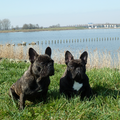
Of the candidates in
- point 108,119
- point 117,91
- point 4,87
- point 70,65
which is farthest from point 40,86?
point 117,91

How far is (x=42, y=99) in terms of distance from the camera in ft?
13.6

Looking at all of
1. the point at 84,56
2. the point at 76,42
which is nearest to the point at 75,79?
the point at 84,56

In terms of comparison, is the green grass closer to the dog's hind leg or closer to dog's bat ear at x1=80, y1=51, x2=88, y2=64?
the dog's hind leg

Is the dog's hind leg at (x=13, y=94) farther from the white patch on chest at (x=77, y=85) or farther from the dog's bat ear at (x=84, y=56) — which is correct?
the dog's bat ear at (x=84, y=56)

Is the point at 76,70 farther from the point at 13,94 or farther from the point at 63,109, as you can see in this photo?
the point at 13,94

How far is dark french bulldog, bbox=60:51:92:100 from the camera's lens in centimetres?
385

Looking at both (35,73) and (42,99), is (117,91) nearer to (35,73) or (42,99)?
(42,99)

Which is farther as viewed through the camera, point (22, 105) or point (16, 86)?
point (16, 86)

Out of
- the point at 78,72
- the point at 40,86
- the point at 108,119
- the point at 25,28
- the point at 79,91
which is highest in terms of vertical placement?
the point at 25,28

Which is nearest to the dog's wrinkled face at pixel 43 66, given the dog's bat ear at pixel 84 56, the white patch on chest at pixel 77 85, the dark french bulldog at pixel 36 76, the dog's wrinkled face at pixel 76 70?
the dark french bulldog at pixel 36 76

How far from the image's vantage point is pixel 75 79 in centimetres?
389

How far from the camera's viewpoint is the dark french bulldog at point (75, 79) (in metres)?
3.85

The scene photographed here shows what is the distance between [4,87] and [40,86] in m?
2.31

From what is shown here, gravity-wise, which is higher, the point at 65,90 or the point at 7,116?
the point at 65,90
